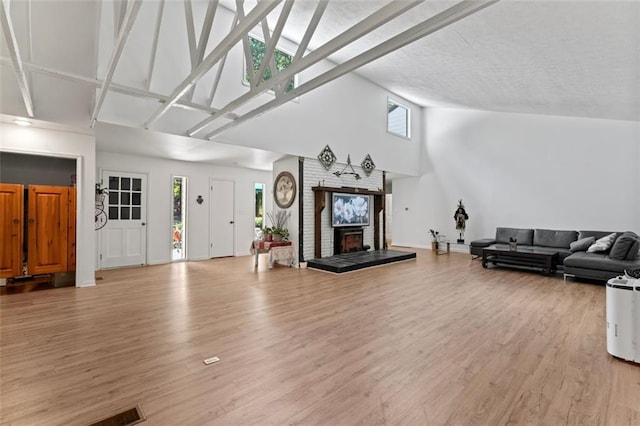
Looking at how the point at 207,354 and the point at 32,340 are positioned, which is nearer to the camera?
the point at 207,354

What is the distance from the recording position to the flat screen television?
7051mm

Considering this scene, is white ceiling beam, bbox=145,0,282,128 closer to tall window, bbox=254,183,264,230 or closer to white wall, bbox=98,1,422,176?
white wall, bbox=98,1,422,176

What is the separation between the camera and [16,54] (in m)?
2.34

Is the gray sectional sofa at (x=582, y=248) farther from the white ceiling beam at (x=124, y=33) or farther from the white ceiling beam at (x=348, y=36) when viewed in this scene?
the white ceiling beam at (x=124, y=33)

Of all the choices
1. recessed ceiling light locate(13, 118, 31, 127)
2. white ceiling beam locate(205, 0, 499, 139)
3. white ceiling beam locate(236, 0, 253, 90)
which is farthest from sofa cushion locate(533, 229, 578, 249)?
recessed ceiling light locate(13, 118, 31, 127)

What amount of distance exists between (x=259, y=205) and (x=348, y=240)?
289 cm

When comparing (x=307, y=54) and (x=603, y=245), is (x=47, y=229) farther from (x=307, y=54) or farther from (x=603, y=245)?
(x=603, y=245)

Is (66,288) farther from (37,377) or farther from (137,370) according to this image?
(137,370)

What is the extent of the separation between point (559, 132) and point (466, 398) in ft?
26.1

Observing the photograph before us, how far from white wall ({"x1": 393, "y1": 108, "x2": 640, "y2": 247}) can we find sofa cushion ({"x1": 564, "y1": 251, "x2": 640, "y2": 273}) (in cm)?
222

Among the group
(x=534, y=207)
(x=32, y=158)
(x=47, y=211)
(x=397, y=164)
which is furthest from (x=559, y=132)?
(x=32, y=158)

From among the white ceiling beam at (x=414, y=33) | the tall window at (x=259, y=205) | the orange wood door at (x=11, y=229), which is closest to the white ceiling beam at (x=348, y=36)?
the white ceiling beam at (x=414, y=33)

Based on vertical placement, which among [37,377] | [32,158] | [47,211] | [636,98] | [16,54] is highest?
[636,98]

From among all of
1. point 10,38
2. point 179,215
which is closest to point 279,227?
point 179,215
